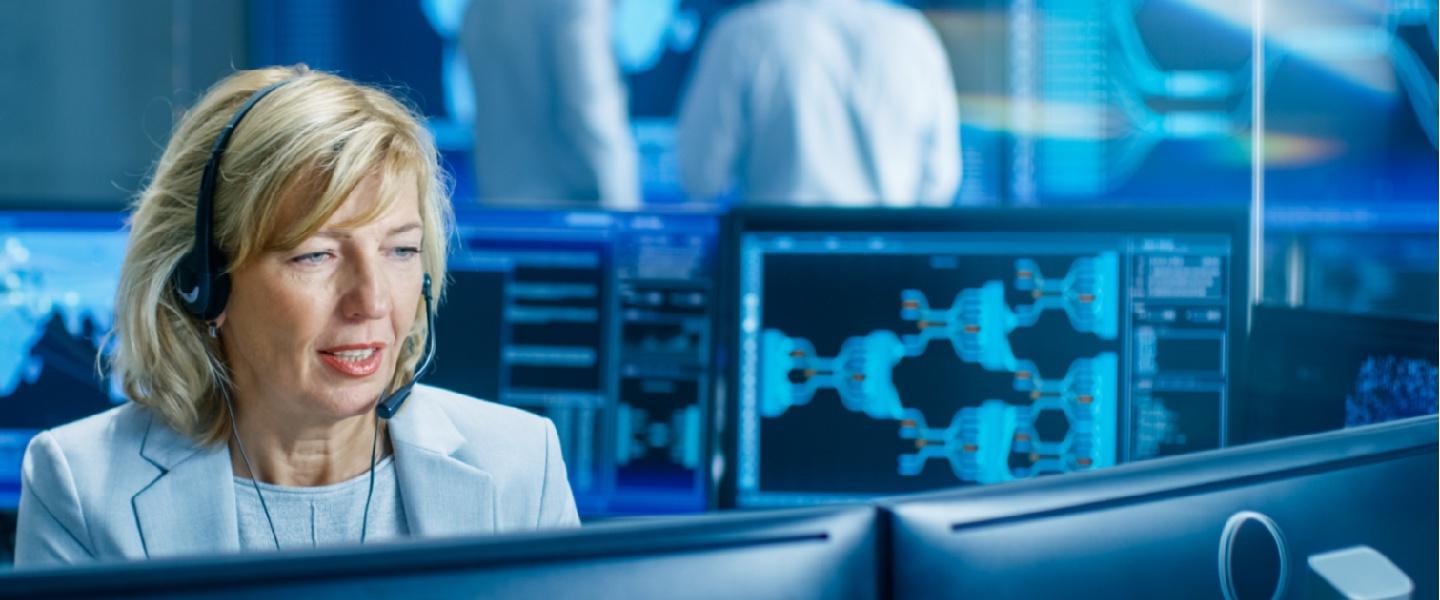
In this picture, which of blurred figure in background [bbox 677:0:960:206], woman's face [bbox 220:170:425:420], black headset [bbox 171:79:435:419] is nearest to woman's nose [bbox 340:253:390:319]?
woman's face [bbox 220:170:425:420]

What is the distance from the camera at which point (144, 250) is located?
1.11 meters

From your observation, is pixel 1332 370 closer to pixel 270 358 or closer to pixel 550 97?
pixel 270 358

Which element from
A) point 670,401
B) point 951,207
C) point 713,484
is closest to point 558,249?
point 670,401

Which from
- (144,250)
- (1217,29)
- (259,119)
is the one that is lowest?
(144,250)

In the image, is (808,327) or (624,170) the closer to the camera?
(808,327)

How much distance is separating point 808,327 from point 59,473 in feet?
2.46

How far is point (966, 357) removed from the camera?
1.39 m

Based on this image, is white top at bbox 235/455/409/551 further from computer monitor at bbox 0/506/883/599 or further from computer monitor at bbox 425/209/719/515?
computer monitor at bbox 0/506/883/599

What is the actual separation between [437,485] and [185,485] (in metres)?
0.21

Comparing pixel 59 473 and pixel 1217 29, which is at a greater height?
pixel 1217 29

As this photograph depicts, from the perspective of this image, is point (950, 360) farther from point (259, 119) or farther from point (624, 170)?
point (624, 170)

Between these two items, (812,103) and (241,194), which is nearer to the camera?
(241,194)

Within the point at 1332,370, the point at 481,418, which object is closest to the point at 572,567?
the point at 481,418

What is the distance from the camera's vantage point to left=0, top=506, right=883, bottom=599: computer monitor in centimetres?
51
